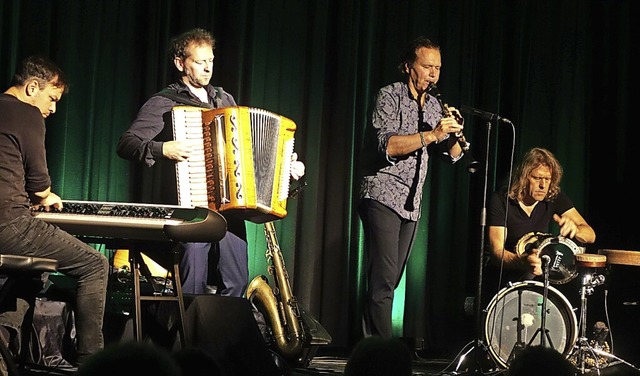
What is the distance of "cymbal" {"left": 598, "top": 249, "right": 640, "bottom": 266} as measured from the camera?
5.23 m

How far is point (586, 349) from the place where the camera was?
514cm

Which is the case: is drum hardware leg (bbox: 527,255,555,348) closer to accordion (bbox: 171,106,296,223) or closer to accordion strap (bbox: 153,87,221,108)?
accordion (bbox: 171,106,296,223)

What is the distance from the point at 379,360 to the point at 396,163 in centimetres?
293

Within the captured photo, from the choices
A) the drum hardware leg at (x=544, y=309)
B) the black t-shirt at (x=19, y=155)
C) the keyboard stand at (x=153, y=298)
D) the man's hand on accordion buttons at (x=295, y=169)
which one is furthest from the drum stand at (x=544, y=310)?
the black t-shirt at (x=19, y=155)

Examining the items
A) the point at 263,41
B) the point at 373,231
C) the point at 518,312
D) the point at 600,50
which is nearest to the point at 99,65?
the point at 263,41

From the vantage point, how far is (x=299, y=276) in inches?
246

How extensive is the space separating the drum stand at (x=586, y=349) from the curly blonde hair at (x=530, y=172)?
0.68 m

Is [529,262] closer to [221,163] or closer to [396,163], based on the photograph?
[396,163]

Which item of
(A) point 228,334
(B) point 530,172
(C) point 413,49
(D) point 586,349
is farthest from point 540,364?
(B) point 530,172

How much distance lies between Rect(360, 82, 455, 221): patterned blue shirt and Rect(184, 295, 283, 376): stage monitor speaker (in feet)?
3.59

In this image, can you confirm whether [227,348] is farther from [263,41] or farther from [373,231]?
[263,41]

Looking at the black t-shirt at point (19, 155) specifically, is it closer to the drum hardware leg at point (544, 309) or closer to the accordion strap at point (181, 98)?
the accordion strap at point (181, 98)

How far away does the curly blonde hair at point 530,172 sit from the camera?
5.69 m

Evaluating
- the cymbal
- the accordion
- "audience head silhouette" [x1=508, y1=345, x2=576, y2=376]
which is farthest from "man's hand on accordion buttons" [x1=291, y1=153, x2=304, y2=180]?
"audience head silhouette" [x1=508, y1=345, x2=576, y2=376]
